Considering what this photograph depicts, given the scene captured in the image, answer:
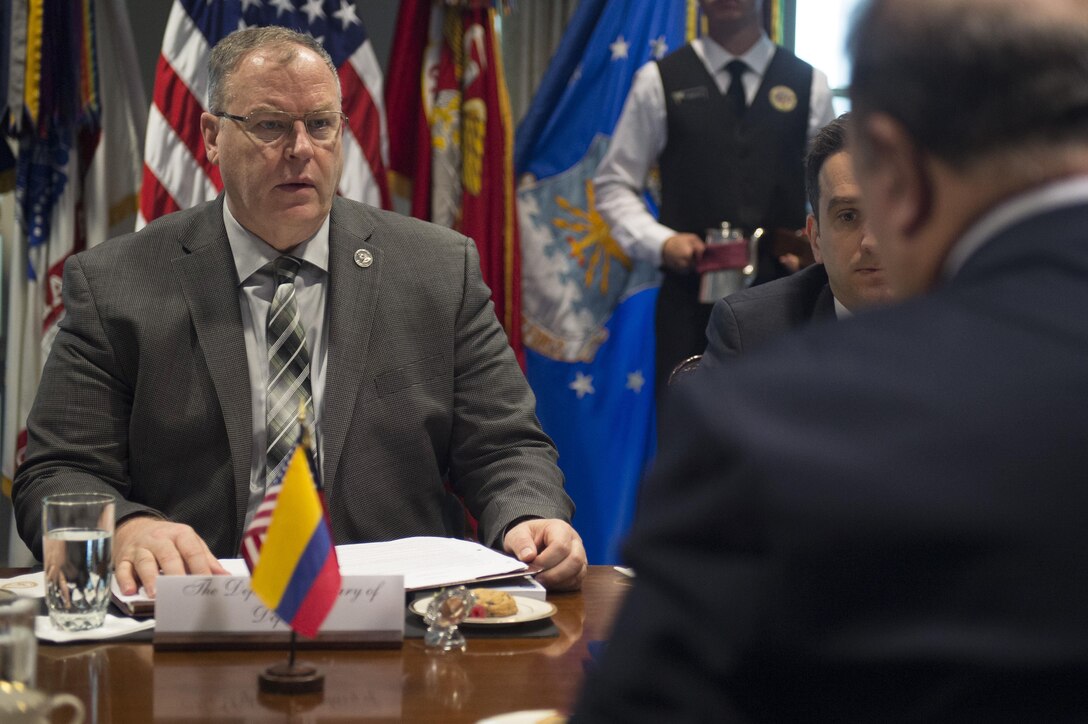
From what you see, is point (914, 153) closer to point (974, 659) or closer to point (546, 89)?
point (974, 659)

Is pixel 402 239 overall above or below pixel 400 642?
above

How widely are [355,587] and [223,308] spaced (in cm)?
92

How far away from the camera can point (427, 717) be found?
1.24 metres

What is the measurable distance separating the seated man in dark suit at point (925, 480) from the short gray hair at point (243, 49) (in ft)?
5.94

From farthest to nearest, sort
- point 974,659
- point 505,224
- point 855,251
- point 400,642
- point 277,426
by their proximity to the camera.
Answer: point 505,224, point 855,251, point 277,426, point 400,642, point 974,659

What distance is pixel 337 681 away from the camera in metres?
1.35

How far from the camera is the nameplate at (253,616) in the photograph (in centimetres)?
146

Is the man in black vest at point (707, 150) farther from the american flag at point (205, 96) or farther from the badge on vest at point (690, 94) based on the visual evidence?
the american flag at point (205, 96)

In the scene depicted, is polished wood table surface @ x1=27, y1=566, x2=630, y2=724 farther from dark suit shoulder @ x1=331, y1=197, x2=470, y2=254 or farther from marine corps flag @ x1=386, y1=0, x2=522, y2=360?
marine corps flag @ x1=386, y1=0, x2=522, y2=360

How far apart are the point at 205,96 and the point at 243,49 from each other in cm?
133

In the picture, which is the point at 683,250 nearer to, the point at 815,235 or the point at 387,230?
the point at 815,235

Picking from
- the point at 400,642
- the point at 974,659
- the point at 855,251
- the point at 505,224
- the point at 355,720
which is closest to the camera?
the point at 974,659

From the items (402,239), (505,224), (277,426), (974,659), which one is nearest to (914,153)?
(974,659)

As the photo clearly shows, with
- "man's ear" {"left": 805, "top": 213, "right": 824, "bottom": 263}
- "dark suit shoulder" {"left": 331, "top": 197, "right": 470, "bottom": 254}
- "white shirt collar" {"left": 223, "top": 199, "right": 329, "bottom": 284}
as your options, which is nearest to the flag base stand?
"white shirt collar" {"left": 223, "top": 199, "right": 329, "bottom": 284}
